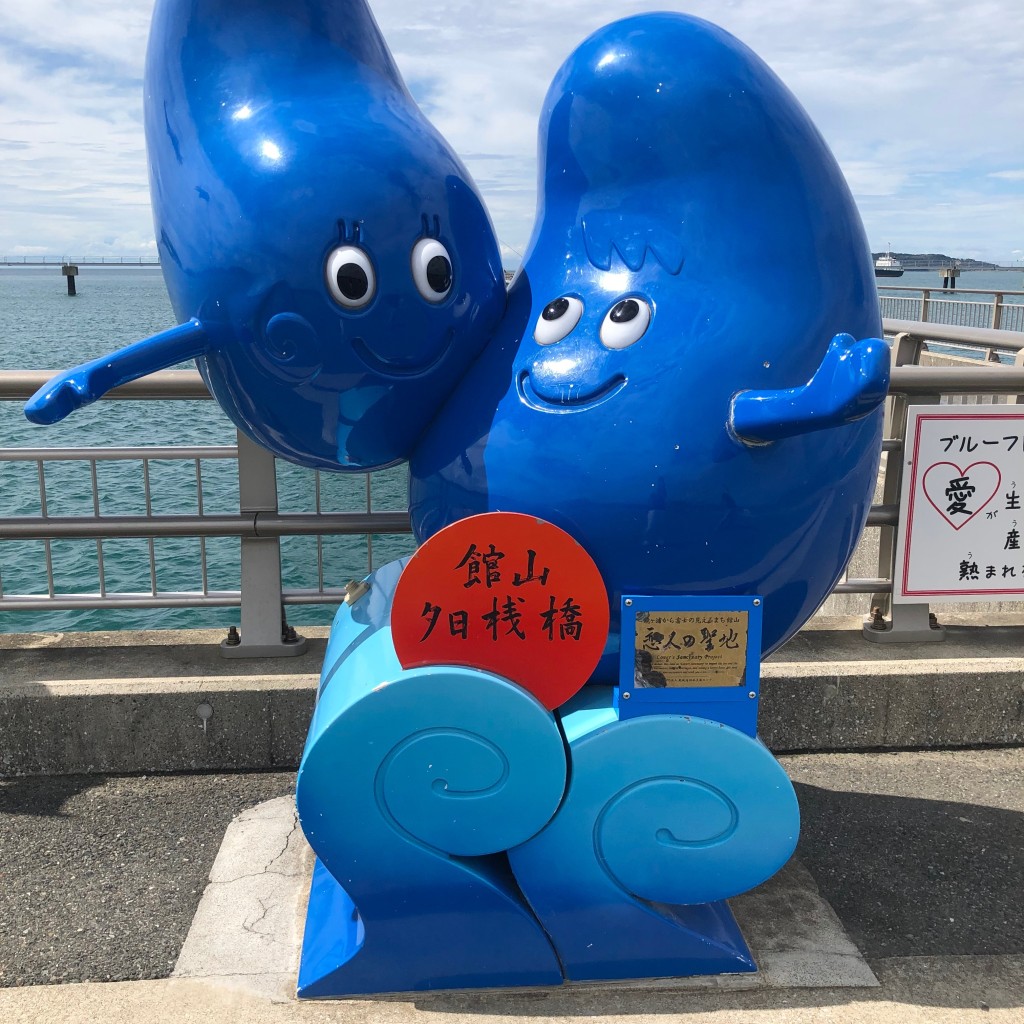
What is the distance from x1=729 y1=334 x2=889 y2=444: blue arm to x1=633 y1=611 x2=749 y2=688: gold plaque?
0.43 m

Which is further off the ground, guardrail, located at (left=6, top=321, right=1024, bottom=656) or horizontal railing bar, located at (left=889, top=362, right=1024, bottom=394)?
horizontal railing bar, located at (left=889, top=362, right=1024, bottom=394)

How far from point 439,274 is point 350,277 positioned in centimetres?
20

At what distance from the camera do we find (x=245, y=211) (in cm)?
215

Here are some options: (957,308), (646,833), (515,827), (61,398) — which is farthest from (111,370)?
(957,308)

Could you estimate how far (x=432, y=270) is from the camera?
224cm

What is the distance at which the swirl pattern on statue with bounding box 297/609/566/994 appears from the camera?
227 cm

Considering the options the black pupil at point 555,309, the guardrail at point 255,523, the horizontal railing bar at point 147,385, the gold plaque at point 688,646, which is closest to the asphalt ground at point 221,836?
the guardrail at point 255,523

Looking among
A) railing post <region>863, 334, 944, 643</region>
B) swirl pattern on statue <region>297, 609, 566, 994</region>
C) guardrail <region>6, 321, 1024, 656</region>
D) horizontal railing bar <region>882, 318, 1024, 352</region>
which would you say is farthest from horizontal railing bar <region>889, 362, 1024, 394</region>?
swirl pattern on statue <region>297, 609, 566, 994</region>

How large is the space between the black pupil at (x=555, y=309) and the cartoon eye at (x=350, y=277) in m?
0.39

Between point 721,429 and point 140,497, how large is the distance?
10.6 meters

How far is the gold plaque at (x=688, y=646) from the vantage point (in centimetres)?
230

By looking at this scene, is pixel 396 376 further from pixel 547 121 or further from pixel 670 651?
pixel 670 651

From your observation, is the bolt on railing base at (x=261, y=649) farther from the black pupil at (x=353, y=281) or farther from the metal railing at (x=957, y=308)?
the metal railing at (x=957, y=308)

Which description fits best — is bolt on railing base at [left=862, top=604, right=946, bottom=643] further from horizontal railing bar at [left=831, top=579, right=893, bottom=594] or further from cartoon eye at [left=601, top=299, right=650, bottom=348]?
cartoon eye at [left=601, top=299, right=650, bottom=348]
